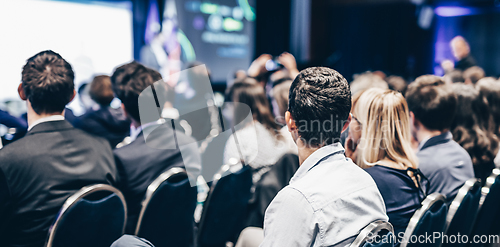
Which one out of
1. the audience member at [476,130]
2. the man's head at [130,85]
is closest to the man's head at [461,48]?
the audience member at [476,130]

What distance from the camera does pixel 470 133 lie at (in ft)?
8.43

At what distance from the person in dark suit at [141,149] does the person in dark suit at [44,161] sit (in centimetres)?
17

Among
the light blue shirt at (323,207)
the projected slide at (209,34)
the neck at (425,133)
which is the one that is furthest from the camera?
the projected slide at (209,34)

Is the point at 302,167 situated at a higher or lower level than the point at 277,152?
higher

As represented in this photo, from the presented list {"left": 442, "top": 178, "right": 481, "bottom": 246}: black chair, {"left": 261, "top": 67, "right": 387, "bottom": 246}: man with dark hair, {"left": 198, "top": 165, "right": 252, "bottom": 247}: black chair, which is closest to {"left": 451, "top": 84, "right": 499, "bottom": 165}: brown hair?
{"left": 442, "top": 178, "right": 481, "bottom": 246}: black chair

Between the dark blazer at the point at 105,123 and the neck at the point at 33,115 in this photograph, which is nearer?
the neck at the point at 33,115

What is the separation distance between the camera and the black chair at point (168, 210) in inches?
69.9

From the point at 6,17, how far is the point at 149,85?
7.03ft

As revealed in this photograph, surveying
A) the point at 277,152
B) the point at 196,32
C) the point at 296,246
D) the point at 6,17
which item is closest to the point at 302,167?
the point at 296,246

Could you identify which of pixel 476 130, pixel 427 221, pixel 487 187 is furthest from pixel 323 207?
pixel 476 130

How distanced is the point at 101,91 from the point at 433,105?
92.9 inches

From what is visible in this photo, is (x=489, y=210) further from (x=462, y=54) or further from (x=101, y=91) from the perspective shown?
(x=462, y=54)

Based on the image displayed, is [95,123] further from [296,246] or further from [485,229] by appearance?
[485,229]

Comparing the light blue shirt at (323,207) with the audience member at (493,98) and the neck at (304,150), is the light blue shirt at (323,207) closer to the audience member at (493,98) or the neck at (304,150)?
the neck at (304,150)
